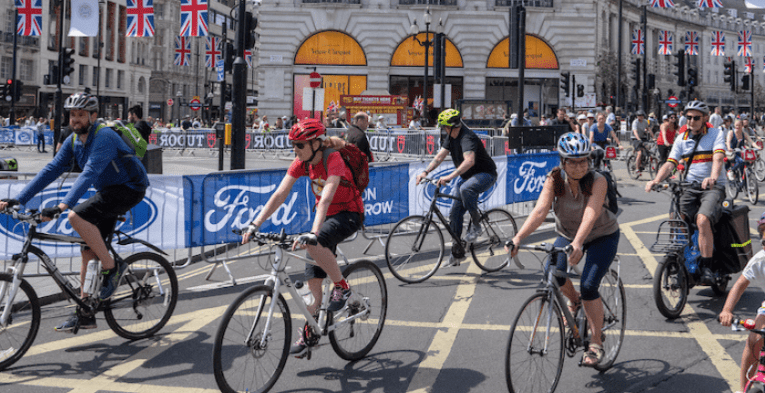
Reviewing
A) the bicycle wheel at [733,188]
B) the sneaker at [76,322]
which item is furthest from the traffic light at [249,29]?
the bicycle wheel at [733,188]

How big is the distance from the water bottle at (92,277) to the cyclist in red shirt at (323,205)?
1.46m

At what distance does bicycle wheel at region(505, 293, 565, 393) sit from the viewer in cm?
423

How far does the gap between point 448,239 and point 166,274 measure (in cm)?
376

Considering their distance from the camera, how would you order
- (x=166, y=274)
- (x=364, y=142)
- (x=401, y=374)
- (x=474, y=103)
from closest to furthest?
(x=401, y=374) < (x=166, y=274) < (x=364, y=142) < (x=474, y=103)

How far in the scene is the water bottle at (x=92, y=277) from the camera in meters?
5.63

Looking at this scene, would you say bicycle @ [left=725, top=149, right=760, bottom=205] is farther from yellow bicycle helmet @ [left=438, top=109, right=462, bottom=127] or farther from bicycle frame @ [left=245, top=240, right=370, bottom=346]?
bicycle frame @ [left=245, top=240, right=370, bottom=346]

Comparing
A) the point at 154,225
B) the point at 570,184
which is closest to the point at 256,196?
the point at 154,225

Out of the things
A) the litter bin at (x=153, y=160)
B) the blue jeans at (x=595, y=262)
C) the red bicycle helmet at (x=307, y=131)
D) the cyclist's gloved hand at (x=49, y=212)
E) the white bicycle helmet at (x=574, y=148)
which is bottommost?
the blue jeans at (x=595, y=262)

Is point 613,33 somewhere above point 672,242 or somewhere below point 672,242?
above

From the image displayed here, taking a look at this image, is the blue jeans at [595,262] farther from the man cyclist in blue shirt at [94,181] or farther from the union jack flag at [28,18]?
the union jack flag at [28,18]

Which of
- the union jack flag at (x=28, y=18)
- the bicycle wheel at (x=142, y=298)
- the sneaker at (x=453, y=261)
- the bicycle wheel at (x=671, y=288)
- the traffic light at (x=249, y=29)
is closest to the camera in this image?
the bicycle wheel at (x=142, y=298)

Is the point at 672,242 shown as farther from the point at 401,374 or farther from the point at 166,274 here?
the point at 166,274

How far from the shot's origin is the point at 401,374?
5.17 m

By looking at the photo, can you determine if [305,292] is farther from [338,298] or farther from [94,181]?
[94,181]
